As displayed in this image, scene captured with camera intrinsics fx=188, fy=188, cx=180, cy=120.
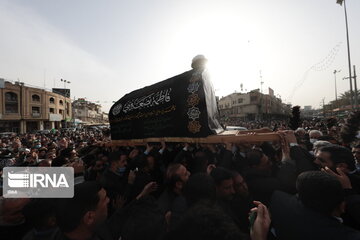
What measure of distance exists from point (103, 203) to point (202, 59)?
2719mm

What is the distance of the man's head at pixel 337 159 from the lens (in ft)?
6.84

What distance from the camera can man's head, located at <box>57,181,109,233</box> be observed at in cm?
151

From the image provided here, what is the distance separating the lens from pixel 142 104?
13.5ft

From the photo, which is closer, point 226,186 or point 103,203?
point 103,203

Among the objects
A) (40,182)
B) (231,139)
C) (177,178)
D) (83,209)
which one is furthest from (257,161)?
(40,182)

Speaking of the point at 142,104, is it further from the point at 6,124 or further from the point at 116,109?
the point at 6,124

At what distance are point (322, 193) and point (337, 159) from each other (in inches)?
42.0

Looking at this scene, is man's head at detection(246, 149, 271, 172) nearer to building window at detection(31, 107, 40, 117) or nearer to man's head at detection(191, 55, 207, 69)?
man's head at detection(191, 55, 207, 69)

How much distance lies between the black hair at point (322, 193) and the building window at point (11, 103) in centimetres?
4879

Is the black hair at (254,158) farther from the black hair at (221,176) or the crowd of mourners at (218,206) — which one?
the black hair at (221,176)

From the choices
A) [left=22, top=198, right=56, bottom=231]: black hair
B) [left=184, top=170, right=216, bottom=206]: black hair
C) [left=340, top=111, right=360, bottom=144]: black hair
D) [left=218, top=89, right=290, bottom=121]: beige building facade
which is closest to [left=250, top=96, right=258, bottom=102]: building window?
[left=218, top=89, right=290, bottom=121]: beige building facade

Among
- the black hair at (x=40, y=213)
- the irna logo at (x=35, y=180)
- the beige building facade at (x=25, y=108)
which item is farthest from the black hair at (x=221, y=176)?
the beige building facade at (x=25, y=108)

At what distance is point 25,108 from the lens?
38.0 meters

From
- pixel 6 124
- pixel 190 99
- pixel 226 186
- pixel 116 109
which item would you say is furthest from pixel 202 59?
pixel 6 124
